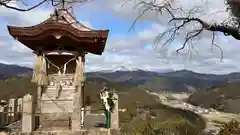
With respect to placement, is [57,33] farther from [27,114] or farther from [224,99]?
[224,99]

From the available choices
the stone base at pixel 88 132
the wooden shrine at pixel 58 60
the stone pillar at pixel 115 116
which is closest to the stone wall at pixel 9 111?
the wooden shrine at pixel 58 60

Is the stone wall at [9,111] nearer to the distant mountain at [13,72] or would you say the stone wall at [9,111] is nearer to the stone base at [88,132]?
the stone base at [88,132]

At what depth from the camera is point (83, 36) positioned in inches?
588

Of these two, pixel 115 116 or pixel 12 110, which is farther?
pixel 12 110

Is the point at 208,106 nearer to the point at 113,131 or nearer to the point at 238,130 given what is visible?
the point at 238,130

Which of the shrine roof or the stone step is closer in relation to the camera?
the shrine roof

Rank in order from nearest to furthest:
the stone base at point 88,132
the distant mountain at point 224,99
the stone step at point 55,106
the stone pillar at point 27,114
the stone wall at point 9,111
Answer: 1. the stone base at point 88,132
2. the stone pillar at point 27,114
3. the stone wall at point 9,111
4. the stone step at point 55,106
5. the distant mountain at point 224,99

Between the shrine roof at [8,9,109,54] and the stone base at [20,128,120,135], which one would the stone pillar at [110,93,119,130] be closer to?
the stone base at [20,128,120,135]

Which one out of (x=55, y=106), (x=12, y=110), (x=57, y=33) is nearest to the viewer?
(x=57, y=33)

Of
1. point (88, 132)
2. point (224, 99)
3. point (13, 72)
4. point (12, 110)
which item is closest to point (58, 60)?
point (12, 110)

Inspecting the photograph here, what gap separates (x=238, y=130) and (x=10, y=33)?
1492 cm

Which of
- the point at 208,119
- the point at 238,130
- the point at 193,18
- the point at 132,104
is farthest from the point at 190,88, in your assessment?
the point at 193,18

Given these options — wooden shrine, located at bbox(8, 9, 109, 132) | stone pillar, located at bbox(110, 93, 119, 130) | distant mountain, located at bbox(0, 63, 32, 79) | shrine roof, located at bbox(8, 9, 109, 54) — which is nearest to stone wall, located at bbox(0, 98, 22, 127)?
wooden shrine, located at bbox(8, 9, 109, 132)

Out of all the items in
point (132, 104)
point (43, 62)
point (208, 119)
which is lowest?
point (208, 119)
